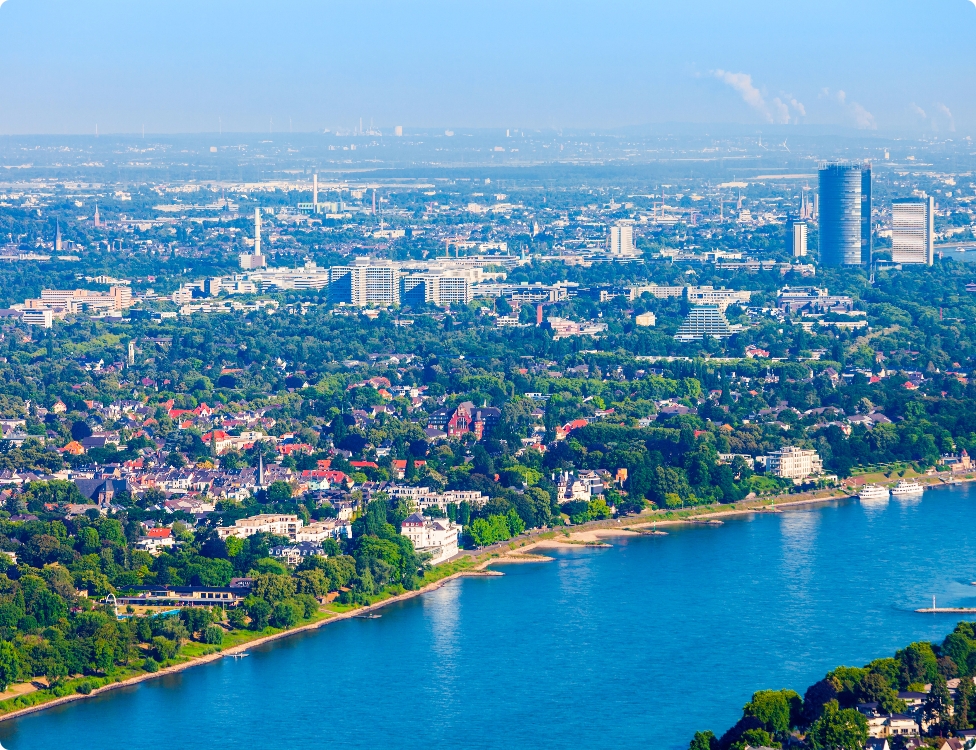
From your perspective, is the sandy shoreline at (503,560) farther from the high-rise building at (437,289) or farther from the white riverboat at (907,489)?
the high-rise building at (437,289)

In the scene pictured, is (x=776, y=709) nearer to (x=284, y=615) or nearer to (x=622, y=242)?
(x=284, y=615)

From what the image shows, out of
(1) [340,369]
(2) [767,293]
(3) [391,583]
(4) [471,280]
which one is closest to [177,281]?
(4) [471,280]

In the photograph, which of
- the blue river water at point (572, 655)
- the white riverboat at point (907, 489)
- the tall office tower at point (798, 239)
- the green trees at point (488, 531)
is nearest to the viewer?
the blue river water at point (572, 655)

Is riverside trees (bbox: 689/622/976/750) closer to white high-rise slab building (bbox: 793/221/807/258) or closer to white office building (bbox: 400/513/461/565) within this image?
white office building (bbox: 400/513/461/565)

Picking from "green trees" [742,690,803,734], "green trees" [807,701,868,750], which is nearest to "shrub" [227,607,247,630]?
"green trees" [742,690,803,734]

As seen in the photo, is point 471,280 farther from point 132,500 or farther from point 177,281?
point 132,500

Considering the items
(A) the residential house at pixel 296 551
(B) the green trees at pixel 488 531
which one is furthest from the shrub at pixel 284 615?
(B) the green trees at pixel 488 531
